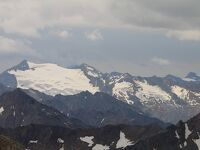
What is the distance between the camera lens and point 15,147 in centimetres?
18650

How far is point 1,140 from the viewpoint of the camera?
189 metres

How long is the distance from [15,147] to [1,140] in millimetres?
6017
